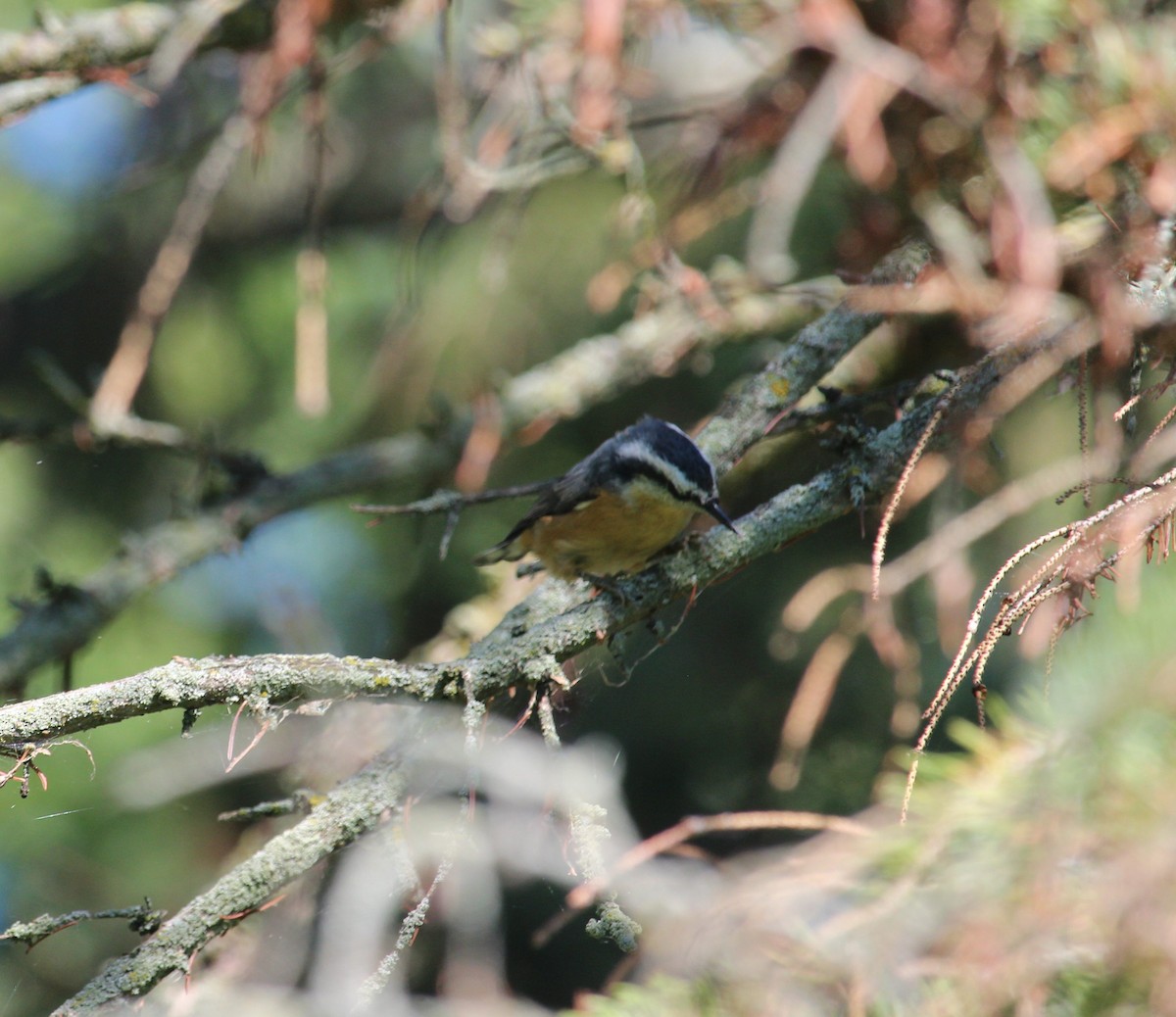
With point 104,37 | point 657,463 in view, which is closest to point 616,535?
point 657,463

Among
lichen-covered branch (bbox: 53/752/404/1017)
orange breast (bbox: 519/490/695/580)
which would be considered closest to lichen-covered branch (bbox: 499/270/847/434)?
orange breast (bbox: 519/490/695/580)

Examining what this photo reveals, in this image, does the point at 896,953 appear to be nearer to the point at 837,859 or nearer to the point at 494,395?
the point at 837,859

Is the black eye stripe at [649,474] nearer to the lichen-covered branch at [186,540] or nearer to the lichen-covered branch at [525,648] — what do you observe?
the lichen-covered branch at [525,648]

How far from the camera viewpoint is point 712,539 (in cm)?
211

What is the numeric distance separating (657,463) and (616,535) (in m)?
0.25

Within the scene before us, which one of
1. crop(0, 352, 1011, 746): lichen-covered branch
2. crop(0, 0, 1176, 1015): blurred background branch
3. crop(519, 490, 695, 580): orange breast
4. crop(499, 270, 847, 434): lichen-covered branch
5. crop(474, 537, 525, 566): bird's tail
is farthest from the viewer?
crop(474, 537, 525, 566): bird's tail

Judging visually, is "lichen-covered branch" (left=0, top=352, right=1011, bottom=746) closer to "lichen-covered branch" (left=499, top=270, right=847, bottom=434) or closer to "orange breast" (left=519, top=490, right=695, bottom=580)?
"orange breast" (left=519, top=490, right=695, bottom=580)

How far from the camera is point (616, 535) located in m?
2.96

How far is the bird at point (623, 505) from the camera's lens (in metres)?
2.67

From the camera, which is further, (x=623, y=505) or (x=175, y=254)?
(x=623, y=505)

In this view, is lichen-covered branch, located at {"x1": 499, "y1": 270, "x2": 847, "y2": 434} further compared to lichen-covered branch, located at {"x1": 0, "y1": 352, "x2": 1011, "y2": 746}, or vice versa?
lichen-covered branch, located at {"x1": 499, "y1": 270, "x2": 847, "y2": 434}

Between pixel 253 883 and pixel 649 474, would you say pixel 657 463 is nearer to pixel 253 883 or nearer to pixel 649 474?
pixel 649 474

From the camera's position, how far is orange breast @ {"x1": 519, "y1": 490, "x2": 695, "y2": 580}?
2.92 metres

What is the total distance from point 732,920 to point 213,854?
3.07 m
